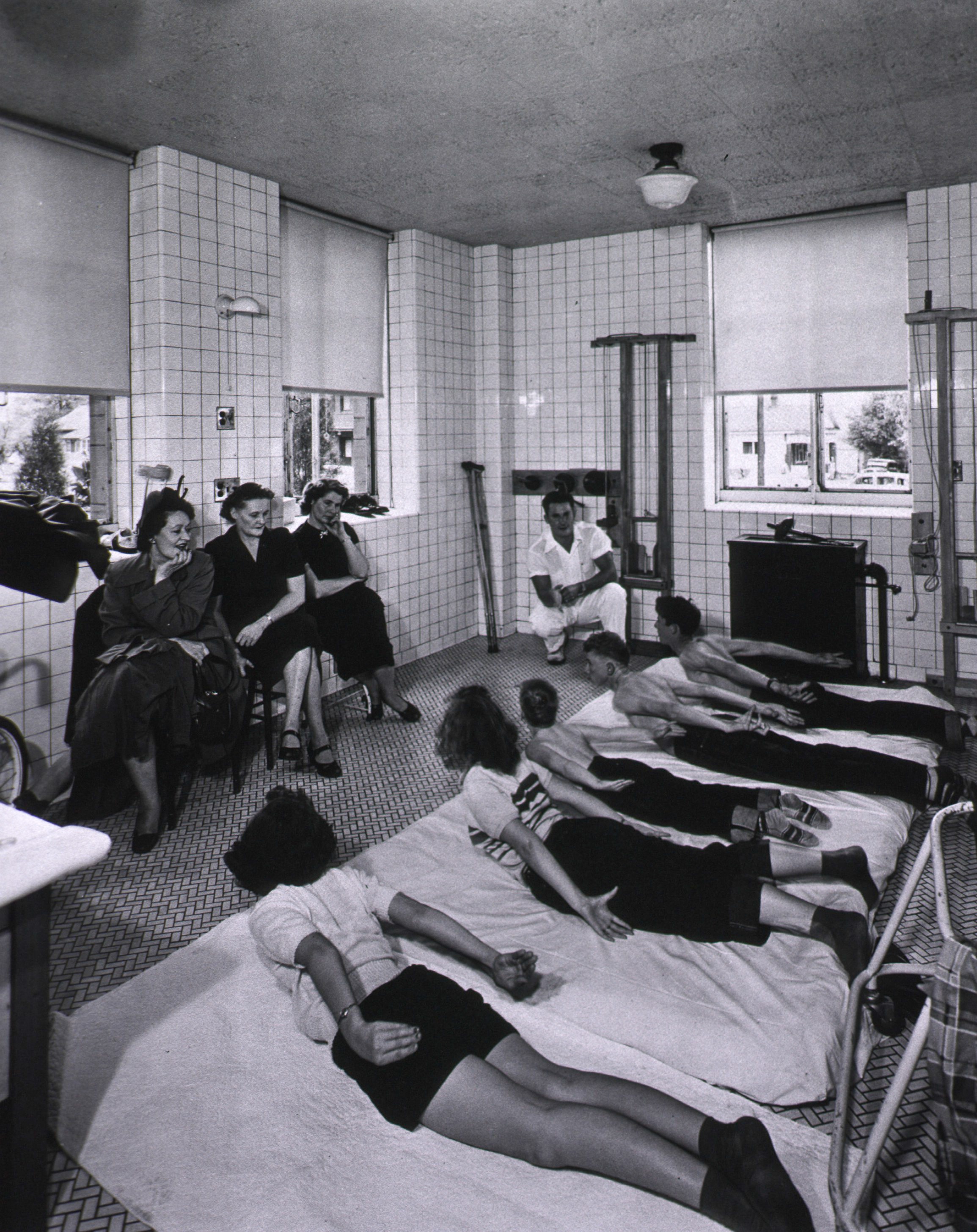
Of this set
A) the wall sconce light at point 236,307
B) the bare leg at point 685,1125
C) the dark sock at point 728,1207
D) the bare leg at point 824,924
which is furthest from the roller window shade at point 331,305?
the dark sock at point 728,1207

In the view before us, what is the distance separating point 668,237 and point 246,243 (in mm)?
2483

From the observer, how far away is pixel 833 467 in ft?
17.7

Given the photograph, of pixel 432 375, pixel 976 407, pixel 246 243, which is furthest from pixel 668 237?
pixel 246 243

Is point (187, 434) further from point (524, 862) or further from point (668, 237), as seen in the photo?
point (668, 237)

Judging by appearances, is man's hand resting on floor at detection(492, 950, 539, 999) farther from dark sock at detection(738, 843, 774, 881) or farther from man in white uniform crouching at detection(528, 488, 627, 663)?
man in white uniform crouching at detection(528, 488, 627, 663)

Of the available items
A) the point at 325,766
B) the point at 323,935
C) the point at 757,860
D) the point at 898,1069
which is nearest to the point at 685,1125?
the point at 898,1069

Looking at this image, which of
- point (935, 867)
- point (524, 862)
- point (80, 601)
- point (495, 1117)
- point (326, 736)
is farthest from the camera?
point (326, 736)

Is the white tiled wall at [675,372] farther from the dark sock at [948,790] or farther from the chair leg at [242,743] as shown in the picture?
the chair leg at [242,743]

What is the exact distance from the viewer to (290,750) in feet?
13.1

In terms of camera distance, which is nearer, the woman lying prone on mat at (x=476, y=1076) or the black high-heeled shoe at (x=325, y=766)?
the woman lying prone on mat at (x=476, y=1076)

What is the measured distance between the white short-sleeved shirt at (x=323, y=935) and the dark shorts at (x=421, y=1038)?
0.30 feet

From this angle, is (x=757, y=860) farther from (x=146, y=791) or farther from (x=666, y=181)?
(x=666, y=181)

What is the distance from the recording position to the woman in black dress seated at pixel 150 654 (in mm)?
3172

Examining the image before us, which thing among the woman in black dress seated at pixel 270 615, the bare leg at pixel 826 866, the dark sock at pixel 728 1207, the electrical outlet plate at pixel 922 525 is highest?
the electrical outlet plate at pixel 922 525
